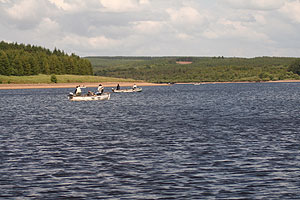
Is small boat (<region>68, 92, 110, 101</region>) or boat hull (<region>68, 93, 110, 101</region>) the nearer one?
small boat (<region>68, 92, 110, 101</region>)

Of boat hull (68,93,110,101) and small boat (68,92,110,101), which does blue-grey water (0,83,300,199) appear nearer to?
small boat (68,92,110,101)

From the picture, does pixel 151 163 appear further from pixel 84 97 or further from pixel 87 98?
pixel 87 98

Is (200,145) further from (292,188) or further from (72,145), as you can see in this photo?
(292,188)

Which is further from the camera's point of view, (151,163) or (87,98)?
(87,98)

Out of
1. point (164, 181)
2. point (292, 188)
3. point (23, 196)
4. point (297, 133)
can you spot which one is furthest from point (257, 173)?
point (297, 133)

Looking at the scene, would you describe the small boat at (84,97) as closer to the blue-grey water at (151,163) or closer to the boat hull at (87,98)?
the boat hull at (87,98)

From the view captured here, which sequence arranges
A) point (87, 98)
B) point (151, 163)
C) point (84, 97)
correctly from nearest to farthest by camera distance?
point (151, 163) < point (84, 97) < point (87, 98)

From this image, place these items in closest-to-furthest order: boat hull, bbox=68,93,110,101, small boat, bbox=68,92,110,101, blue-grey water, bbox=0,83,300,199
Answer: blue-grey water, bbox=0,83,300,199, small boat, bbox=68,92,110,101, boat hull, bbox=68,93,110,101

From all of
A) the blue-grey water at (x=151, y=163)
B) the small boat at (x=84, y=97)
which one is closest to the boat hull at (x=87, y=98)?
the small boat at (x=84, y=97)

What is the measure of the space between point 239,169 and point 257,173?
1.09m

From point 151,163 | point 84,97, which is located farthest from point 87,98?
point 151,163

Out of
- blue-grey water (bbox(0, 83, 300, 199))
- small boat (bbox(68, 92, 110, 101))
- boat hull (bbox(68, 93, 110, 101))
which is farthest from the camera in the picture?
boat hull (bbox(68, 93, 110, 101))

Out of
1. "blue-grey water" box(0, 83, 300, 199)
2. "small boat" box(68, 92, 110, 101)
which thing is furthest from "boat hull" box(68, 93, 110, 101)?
"blue-grey water" box(0, 83, 300, 199)

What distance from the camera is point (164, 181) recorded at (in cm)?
2017
